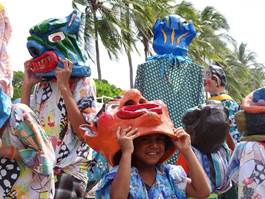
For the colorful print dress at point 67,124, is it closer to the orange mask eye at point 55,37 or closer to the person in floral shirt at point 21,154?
the orange mask eye at point 55,37

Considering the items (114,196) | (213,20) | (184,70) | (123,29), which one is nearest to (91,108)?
(114,196)

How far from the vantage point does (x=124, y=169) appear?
3.13 meters

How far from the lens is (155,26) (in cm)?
534

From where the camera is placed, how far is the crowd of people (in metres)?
3.08

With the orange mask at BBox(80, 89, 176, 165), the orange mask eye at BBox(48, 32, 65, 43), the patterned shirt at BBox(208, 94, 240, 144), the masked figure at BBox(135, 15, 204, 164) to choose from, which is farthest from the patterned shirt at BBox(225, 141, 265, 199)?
the orange mask eye at BBox(48, 32, 65, 43)

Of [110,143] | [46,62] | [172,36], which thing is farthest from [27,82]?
[172,36]

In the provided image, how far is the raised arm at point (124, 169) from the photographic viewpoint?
313 centimetres

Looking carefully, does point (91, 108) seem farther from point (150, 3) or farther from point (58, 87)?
point (150, 3)

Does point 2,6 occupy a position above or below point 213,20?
above

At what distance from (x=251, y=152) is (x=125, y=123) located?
4.47 ft

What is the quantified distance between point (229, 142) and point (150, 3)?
22926 millimetres

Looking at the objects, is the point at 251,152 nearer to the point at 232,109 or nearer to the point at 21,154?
the point at 232,109

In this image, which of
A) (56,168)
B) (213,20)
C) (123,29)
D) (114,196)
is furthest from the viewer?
(213,20)

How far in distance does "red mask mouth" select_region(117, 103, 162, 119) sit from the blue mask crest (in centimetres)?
198
